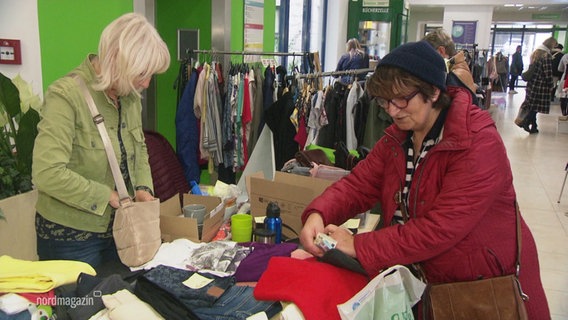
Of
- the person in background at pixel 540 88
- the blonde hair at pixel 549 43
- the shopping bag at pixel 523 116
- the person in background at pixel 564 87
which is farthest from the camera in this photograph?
the blonde hair at pixel 549 43

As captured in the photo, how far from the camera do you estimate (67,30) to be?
3.14 m

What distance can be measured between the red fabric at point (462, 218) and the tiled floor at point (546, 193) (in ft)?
7.25

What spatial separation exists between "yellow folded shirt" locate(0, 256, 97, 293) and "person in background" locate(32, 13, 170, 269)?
1.47ft

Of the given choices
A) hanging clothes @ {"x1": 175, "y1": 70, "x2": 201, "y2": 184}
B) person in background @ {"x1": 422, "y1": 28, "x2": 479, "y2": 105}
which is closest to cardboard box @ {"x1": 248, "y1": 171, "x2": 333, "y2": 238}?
hanging clothes @ {"x1": 175, "y1": 70, "x2": 201, "y2": 184}

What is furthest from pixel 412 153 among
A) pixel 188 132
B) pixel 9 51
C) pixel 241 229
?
pixel 188 132

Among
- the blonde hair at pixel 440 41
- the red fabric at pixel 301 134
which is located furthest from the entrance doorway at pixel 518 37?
the red fabric at pixel 301 134

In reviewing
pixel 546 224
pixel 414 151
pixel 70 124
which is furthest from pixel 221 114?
pixel 546 224

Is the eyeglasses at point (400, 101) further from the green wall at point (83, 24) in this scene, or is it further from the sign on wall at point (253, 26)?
the sign on wall at point (253, 26)

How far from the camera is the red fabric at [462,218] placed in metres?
1.45

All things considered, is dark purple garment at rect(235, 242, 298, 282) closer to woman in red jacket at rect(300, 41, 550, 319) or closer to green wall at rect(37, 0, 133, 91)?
woman in red jacket at rect(300, 41, 550, 319)

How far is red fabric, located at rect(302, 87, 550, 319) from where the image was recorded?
1447 mm

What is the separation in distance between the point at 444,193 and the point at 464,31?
45.9ft

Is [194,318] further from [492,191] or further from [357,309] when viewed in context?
[492,191]

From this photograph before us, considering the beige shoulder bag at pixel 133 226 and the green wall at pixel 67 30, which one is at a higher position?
the green wall at pixel 67 30
